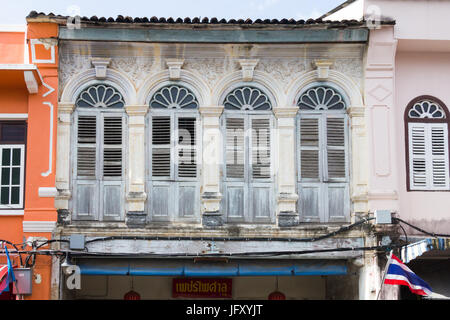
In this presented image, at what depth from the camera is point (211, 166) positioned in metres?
12.5

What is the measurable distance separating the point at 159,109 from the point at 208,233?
2239 millimetres

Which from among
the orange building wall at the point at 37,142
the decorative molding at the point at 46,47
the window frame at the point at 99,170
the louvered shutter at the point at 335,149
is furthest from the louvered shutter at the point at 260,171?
the decorative molding at the point at 46,47

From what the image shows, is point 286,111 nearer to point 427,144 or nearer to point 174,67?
point 174,67

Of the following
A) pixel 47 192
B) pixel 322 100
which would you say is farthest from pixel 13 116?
pixel 322 100

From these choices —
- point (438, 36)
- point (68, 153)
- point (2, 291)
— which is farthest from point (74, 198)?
point (438, 36)

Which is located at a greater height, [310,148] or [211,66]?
[211,66]

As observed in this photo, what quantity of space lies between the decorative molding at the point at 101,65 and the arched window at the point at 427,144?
514 cm

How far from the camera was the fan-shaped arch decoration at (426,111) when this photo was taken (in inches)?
509

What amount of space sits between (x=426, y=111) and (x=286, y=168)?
2.66 m

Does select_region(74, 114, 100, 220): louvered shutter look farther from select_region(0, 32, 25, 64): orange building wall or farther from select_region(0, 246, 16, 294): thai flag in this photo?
select_region(0, 32, 25, 64): orange building wall

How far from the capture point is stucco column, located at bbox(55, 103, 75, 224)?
12.3 meters

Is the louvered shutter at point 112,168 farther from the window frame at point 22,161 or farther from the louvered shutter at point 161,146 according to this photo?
the window frame at point 22,161

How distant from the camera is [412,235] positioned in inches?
489

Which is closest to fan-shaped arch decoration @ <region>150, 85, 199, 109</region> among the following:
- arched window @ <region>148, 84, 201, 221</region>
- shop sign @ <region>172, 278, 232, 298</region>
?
arched window @ <region>148, 84, 201, 221</region>
